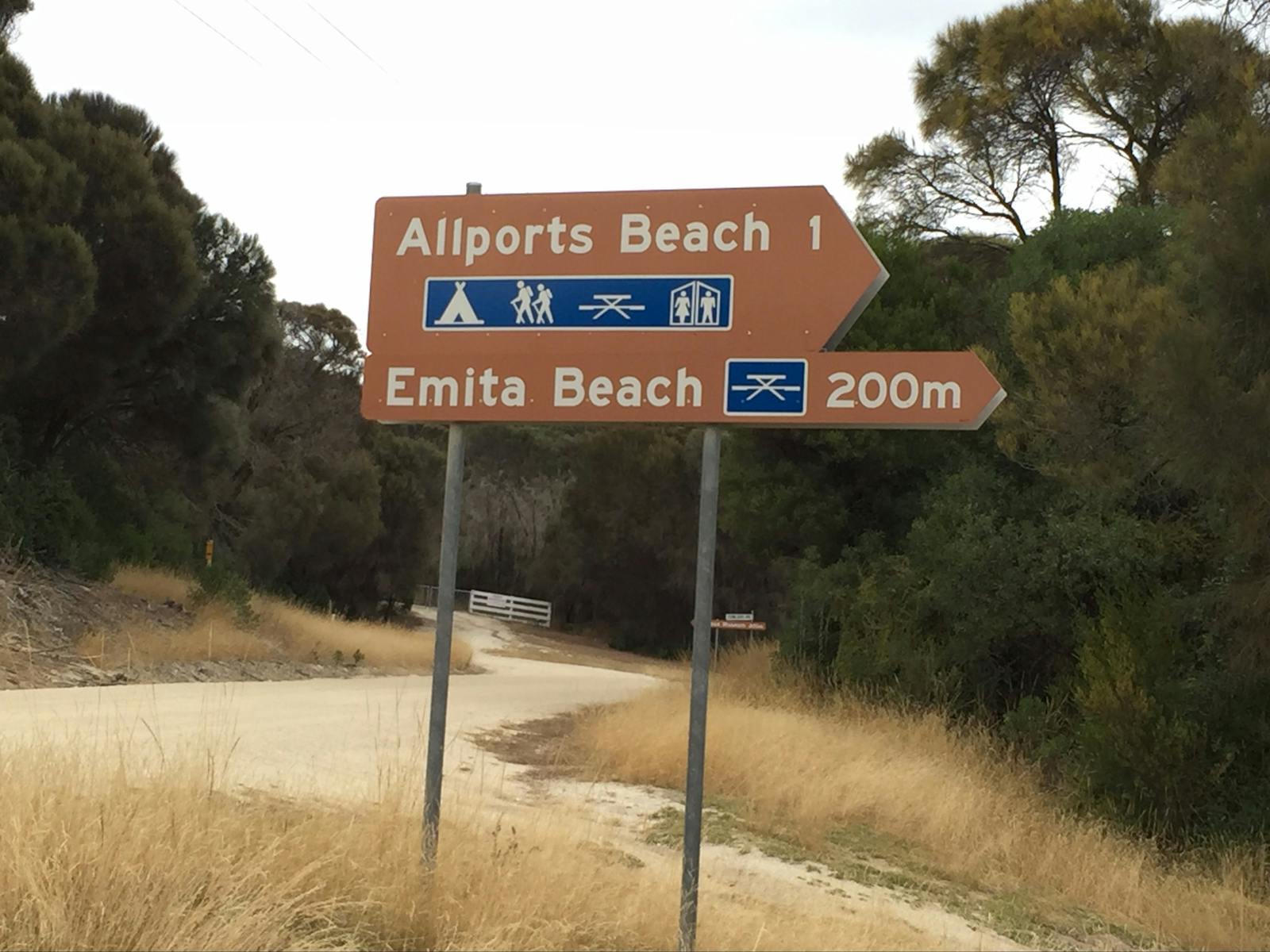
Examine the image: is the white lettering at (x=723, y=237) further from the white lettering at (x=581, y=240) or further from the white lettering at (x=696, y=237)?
the white lettering at (x=581, y=240)

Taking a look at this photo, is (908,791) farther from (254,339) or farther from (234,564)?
(234,564)

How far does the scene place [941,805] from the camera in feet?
30.4

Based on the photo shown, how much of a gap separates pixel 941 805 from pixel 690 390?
17.5 feet

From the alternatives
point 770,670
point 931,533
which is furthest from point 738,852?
point 770,670

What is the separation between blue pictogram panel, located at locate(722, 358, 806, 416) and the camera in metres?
5.00

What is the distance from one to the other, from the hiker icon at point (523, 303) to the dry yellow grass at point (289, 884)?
6.93 feet

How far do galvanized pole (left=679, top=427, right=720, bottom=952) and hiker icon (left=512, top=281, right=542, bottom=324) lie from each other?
3.29 feet

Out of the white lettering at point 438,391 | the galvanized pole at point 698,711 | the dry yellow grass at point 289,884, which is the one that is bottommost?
the dry yellow grass at point 289,884

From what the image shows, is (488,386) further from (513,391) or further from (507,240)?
(507,240)

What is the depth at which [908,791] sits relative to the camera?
956cm

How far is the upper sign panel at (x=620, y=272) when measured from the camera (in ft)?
16.7

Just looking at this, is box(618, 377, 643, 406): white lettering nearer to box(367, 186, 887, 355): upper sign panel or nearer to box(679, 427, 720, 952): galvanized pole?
box(367, 186, 887, 355): upper sign panel

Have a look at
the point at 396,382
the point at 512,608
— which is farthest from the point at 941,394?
the point at 512,608

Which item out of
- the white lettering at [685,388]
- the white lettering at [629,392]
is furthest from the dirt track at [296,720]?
the white lettering at [685,388]
